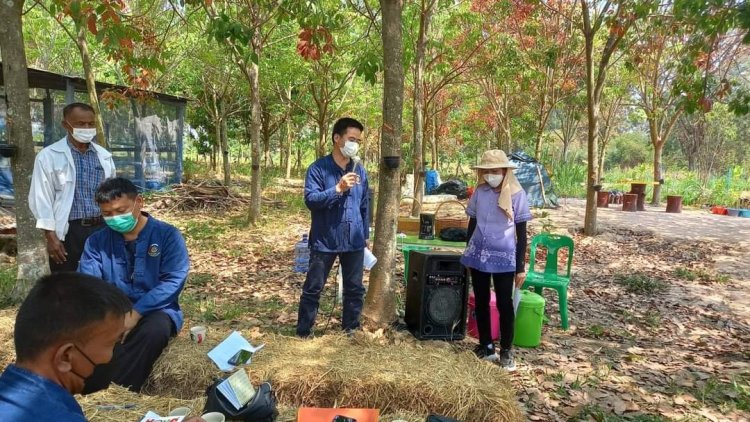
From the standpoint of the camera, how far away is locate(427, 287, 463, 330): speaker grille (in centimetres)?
450

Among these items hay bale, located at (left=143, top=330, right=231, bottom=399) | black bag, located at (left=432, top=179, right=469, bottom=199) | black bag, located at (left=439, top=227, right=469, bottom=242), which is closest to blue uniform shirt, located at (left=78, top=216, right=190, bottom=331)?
hay bale, located at (left=143, top=330, right=231, bottom=399)

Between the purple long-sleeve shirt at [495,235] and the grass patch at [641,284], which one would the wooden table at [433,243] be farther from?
the grass patch at [641,284]

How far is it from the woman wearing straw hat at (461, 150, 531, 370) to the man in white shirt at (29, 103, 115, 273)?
3.24m

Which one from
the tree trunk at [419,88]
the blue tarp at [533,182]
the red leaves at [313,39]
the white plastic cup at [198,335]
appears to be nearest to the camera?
the white plastic cup at [198,335]

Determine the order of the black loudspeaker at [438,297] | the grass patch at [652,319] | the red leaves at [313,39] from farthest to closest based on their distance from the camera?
the grass patch at [652,319], the red leaves at [313,39], the black loudspeaker at [438,297]

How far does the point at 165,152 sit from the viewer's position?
51.5ft

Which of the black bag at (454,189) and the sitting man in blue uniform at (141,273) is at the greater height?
the black bag at (454,189)

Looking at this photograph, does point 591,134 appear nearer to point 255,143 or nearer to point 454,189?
point 255,143

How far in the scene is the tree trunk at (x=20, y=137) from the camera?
4543 mm

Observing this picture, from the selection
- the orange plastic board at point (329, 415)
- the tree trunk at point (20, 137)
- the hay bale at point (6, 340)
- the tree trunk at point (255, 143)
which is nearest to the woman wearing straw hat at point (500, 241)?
the orange plastic board at point (329, 415)

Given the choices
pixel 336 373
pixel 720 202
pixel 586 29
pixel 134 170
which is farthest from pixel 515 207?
pixel 720 202

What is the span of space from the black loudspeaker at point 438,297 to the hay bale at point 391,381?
58cm

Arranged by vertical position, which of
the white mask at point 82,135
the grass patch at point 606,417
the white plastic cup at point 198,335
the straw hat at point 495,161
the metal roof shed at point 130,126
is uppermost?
the metal roof shed at point 130,126

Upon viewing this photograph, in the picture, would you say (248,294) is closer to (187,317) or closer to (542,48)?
(187,317)
